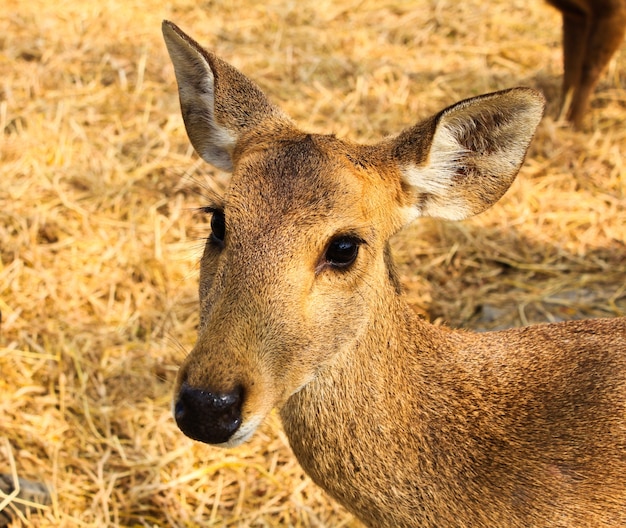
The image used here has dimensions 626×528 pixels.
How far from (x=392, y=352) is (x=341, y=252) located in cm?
49

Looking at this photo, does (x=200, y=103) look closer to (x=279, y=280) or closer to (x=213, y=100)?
(x=213, y=100)

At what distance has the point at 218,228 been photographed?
2846 mm

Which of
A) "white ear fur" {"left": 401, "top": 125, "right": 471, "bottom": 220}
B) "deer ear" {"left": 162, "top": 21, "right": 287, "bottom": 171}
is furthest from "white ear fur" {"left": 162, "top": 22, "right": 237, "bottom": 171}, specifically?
"white ear fur" {"left": 401, "top": 125, "right": 471, "bottom": 220}

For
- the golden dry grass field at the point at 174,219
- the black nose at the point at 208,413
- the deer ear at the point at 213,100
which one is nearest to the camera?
the black nose at the point at 208,413

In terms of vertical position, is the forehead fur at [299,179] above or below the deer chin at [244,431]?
above

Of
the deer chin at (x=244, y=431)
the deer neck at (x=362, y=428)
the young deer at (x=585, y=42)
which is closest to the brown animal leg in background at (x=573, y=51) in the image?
the young deer at (x=585, y=42)

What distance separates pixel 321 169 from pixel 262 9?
248 inches

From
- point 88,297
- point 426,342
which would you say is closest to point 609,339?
point 426,342

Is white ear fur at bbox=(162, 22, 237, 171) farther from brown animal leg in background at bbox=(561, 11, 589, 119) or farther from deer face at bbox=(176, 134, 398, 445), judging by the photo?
brown animal leg in background at bbox=(561, 11, 589, 119)

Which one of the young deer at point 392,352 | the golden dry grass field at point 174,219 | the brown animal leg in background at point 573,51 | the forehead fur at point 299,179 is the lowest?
the golden dry grass field at point 174,219

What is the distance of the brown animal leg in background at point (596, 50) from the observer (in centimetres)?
655

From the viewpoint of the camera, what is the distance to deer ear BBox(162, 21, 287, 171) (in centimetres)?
323

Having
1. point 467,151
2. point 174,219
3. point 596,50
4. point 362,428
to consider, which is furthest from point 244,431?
point 596,50

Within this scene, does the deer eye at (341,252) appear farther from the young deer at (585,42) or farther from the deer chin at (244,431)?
the young deer at (585,42)
